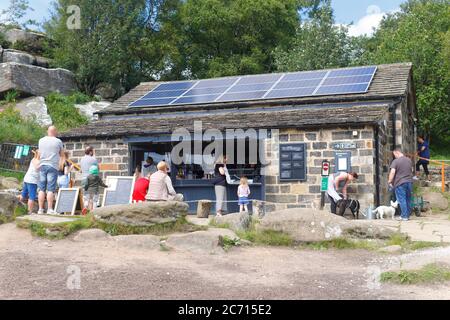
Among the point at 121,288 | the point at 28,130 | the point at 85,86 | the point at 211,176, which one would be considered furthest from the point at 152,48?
the point at 121,288

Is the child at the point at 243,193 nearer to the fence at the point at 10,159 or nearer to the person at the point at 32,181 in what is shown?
the person at the point at 32,181

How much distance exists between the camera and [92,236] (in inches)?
354

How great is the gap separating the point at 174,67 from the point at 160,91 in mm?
16704

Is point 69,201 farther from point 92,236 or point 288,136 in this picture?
point 288,136

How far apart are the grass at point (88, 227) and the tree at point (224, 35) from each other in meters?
26.7

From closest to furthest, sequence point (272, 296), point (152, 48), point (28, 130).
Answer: point (272, 296)
point (28, 130)
point (152, 48)

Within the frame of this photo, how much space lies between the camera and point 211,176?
16.5 meters

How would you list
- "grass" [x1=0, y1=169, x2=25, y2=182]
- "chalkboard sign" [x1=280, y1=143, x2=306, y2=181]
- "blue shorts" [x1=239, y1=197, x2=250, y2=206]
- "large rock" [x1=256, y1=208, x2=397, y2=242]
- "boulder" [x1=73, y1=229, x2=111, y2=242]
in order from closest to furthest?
"boulder" [x1=73, y1=229, x2=111, y2=242]
"large rock" [x1=256, y1=208, x2=397, y2=242]
"blue shorts" [x1=239, y1=197, x2=250, y2=206]
"chalkboard sign" [x1=280, y1=143, x2=306, y2=181]
"grass" [x1=0, y1=169, x2=25, y2=182]

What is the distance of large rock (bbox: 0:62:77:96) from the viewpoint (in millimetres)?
28578

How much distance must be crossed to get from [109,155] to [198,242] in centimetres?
870

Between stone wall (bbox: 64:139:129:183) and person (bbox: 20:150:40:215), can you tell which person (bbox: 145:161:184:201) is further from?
stone wall (bbox: 64:139:129:183)

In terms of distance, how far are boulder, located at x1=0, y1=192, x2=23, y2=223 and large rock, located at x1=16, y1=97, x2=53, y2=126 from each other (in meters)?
17.2

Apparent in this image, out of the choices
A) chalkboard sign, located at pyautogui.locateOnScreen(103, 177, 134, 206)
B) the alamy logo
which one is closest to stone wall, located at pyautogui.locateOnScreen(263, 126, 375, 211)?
chalkboard sign, located at pyautogui.locateOnScreen(103, 177, 134, 206)

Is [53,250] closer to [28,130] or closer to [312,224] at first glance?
[312,224]
